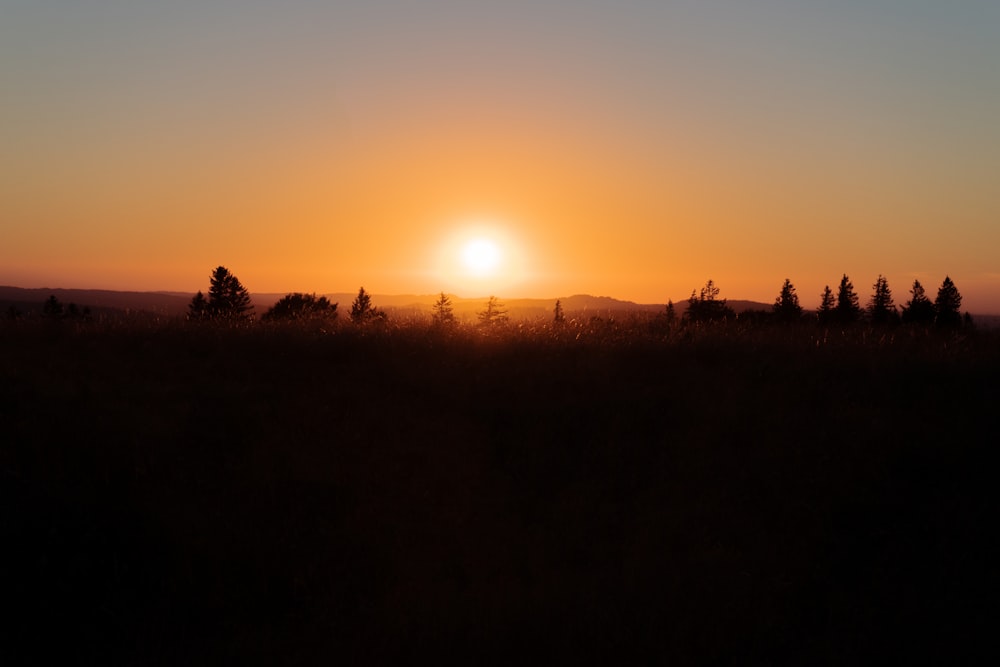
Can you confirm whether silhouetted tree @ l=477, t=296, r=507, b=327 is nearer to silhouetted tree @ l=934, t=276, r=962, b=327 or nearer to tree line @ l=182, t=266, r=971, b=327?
tree line @ l=182, t=266, r=971, b=327

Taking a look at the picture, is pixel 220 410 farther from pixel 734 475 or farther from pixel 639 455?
pixel 734 475

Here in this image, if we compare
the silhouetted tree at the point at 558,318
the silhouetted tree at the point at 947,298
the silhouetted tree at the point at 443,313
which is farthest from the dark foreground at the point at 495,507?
the silhouetted tree at the point at 947,298

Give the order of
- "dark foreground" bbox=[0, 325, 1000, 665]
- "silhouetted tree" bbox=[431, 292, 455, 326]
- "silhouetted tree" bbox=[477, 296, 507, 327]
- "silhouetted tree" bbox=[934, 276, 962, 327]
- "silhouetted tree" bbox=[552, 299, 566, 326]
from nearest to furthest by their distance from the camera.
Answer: "dark foreground" bbox=[0, 325, 1000, 665]
"silhouetted tree" bbox=[431, 292, 455, 326]
"silhouetted tree" bbox=[477, 296, 507, 327]
"silhouetted tree" bbox=[552, 299, 566, 326]
"silhouetted tree" bbox=[934, 276, 962, 327]

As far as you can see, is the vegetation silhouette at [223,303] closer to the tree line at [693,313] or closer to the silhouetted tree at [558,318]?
the tree line at [693,313]

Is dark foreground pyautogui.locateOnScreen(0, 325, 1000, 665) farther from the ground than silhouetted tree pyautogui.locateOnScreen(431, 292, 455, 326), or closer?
closer

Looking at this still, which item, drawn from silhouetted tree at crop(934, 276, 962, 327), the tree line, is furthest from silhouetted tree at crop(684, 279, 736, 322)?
silhouetted tree at crop(934, 276, 962, 327)

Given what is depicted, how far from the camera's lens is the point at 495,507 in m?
6.79

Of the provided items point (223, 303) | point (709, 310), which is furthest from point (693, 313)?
point (223, 303)

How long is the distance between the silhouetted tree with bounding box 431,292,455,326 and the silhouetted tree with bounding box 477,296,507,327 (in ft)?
1.91

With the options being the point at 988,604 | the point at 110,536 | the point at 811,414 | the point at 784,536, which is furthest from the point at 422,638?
the point at 811,414

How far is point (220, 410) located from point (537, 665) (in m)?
4.83

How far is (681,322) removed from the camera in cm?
1245

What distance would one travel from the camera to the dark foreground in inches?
206

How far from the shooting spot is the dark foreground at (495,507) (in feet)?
17.2
